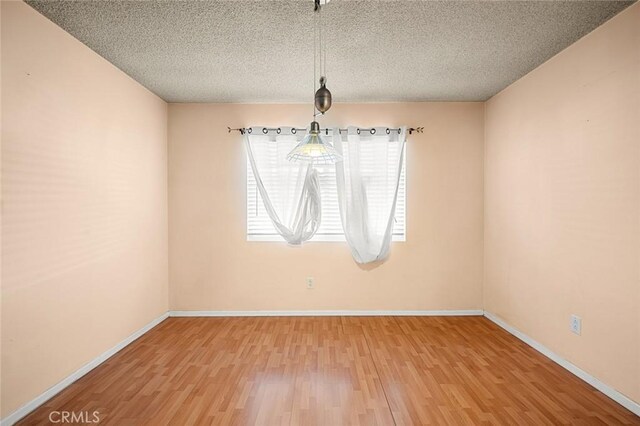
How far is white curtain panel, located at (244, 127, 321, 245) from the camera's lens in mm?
4110

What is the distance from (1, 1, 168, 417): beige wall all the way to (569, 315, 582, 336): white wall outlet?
4.05 m

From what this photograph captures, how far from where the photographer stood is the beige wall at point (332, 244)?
166 inches

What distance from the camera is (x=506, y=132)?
3.74 metres

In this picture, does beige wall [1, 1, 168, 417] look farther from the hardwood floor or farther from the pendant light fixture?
the pendant light fixture

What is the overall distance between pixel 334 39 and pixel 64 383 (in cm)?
338

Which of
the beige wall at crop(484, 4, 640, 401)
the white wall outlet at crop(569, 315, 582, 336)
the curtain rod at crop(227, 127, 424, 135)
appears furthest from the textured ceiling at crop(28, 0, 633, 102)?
the white wall outlet at crop(569, 315, 582, 336)

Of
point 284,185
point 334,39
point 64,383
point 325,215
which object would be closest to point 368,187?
point 325,215

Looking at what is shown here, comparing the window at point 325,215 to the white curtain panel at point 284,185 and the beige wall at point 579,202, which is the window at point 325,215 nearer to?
the white curtain panel at point 284,185

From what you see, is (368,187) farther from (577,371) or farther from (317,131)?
(577,371)

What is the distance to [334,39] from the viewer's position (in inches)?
103

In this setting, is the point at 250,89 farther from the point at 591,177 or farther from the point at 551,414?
the point at 551,414

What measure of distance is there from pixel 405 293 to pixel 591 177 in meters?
2.35

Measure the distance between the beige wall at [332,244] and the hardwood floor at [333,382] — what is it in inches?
23.0

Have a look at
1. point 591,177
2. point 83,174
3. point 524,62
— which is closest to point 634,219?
point 591,177
